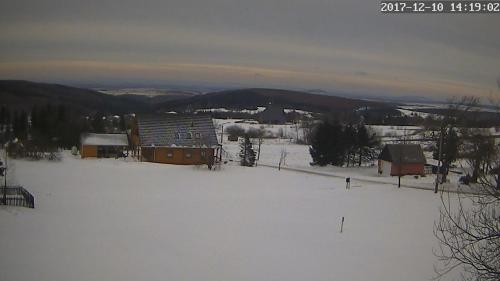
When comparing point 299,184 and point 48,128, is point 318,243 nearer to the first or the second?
→ point 299,184

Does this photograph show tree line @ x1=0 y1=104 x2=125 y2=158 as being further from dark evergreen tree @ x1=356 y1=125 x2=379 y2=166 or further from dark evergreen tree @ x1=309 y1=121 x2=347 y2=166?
dark evergreen tree @ x1=356 y1=125 x2=379 y2=166

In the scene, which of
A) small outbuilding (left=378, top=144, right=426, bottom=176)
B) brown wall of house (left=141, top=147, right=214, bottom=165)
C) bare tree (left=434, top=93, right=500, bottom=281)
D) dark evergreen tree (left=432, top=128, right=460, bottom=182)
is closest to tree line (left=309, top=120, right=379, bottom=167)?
small outbuilding (left=378, top=144, right=426, bottom=176)

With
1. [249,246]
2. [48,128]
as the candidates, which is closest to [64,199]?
[249,246]

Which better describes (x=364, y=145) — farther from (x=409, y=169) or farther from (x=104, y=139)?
(x=104, y=139)

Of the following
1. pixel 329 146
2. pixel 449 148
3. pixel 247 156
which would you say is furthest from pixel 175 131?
pixel 449 148

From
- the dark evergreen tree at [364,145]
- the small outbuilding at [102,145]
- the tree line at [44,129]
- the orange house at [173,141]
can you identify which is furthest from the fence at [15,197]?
the dark evergreen tree at [364,145]

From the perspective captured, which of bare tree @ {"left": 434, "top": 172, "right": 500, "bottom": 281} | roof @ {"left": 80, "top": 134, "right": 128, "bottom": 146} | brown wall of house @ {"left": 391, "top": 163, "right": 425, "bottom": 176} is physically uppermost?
bare tree @ {"left": 434, "top": 172, "right": 500, "bottom": 281}
